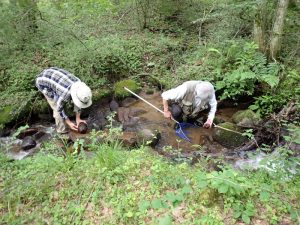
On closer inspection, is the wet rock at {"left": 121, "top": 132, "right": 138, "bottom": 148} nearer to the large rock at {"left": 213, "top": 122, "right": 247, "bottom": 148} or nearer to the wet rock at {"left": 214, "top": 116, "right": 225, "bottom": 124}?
the large rock at {"left": 213, "top": 122, "right": 247, "bottom": 148}

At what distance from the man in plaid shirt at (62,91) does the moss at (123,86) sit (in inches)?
68.4

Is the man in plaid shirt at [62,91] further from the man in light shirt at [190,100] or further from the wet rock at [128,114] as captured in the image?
the man in light shirt at [190,100]

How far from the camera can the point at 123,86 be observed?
8.14 metres

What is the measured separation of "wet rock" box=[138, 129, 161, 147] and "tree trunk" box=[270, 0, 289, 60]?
359 cm

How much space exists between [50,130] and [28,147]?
0.78 metres

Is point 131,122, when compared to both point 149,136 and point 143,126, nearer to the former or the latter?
point 143,126

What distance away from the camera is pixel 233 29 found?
345 inches

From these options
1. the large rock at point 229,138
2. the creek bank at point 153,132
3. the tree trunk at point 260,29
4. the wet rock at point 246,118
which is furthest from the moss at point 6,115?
the tree trunk at point 260,29

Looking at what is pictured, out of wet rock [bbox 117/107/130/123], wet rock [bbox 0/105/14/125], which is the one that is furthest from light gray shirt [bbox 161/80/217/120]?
wet rock [bbox 0/105/14/125]

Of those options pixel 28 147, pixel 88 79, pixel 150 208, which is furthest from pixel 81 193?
pixel 88 79

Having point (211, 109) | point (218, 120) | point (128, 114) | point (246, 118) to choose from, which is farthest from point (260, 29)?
point (128, 114)

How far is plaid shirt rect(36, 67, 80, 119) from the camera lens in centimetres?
602

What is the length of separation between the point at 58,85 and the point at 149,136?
7.23 ft

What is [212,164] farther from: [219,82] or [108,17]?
[108,17]
